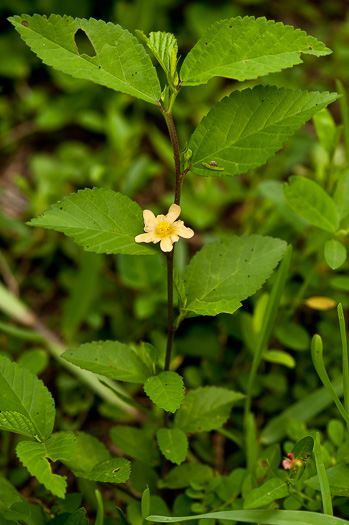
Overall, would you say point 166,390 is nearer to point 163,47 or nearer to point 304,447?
point 304,447

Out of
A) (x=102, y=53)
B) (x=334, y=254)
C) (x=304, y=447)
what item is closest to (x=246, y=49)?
(x=102, y=53)

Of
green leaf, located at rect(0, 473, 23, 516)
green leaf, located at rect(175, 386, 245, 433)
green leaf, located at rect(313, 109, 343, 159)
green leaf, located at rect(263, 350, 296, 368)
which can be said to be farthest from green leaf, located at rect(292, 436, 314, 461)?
green leaf, located at rect(313, 109, 343, 159)

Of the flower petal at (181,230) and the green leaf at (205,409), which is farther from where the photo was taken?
the green leaf at (205,409)

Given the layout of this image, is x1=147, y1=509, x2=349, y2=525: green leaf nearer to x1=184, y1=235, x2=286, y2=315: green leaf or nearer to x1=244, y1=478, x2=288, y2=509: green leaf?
x1=244, y1=478, x2=288, y2=509: green leaf

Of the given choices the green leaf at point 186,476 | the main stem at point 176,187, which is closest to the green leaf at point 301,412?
the green leaf at point 186,476

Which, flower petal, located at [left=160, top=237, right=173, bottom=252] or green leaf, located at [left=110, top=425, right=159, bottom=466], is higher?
flower petal, located at [left=160, top=237, right=173, bottom=252]

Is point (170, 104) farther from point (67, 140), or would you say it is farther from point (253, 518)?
point (67, 140)

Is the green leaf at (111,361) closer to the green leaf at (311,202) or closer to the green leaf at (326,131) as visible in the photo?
the green leaf at (311,202)

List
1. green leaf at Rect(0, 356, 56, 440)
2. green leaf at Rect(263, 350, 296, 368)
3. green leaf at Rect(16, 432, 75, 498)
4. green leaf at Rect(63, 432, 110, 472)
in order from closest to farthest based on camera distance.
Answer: green leaf at Rect(16, 432, 75, 498) → green leaf at Rect(0, 356, 56, 440) → green leaf at Rect(63, 432, 110, 472) → green leaf at Rect(263, 350, 296, 368)
